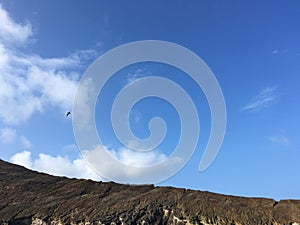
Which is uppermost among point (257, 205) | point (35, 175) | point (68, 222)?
point (35, 175)

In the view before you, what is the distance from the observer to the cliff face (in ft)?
177

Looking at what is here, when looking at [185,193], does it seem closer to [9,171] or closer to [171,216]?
[171,216]

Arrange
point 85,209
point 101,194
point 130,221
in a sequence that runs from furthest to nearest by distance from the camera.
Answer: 1. point 101,194
2. point 85,209
3. point 130,221

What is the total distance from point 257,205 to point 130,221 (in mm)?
18145

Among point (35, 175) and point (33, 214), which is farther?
point (35, 175)

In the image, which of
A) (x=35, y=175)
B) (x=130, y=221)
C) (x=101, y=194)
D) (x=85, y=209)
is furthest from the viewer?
(x=35, y=175)

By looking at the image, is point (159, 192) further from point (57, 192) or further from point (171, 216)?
point (57, 192)

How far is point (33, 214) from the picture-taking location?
56.9 m

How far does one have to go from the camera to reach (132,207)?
2223 inches

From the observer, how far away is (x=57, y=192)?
64.1m

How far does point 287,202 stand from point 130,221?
76.0 ft

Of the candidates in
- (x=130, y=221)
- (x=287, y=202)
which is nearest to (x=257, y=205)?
(x=287, y=202)

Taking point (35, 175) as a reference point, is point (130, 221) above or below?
below

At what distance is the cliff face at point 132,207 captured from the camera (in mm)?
53906
